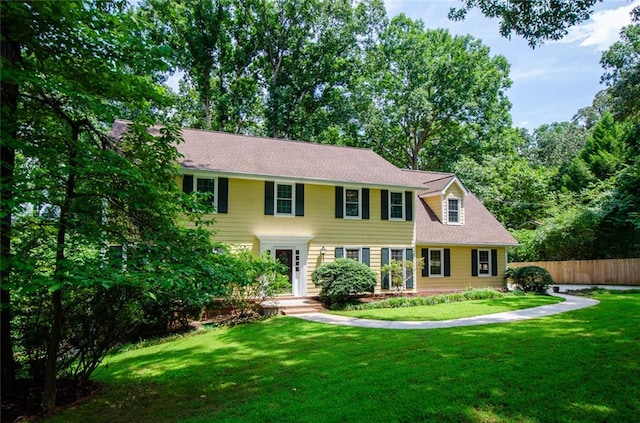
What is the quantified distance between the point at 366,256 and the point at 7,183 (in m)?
14.5

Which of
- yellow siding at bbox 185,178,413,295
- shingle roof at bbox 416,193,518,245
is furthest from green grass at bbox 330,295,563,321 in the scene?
shingle roof at bbox 416,193,518,245

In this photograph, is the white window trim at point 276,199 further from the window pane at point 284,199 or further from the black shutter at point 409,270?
the black shutter at point 409,270

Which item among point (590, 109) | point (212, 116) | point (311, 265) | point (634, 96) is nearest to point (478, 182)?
point (634, 96)

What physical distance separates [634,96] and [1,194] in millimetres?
26510

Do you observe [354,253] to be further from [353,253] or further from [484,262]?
[484,262]

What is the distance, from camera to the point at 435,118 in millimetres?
34438

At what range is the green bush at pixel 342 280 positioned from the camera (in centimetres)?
1459

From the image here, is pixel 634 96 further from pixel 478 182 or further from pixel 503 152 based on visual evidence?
pixel 503 152

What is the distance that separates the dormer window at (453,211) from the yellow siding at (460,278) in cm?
148

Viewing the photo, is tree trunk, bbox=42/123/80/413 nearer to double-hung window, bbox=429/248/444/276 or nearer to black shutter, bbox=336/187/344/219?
black shutter, bbox=336/187/344/219

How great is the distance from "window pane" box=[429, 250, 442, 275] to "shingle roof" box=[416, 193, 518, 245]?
0.83 metres

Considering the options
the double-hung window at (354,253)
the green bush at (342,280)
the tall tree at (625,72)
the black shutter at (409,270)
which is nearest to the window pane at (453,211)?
the black shutter at (409,270)

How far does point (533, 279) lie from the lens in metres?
18.9

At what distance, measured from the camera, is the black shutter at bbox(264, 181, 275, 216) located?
52.3ft
